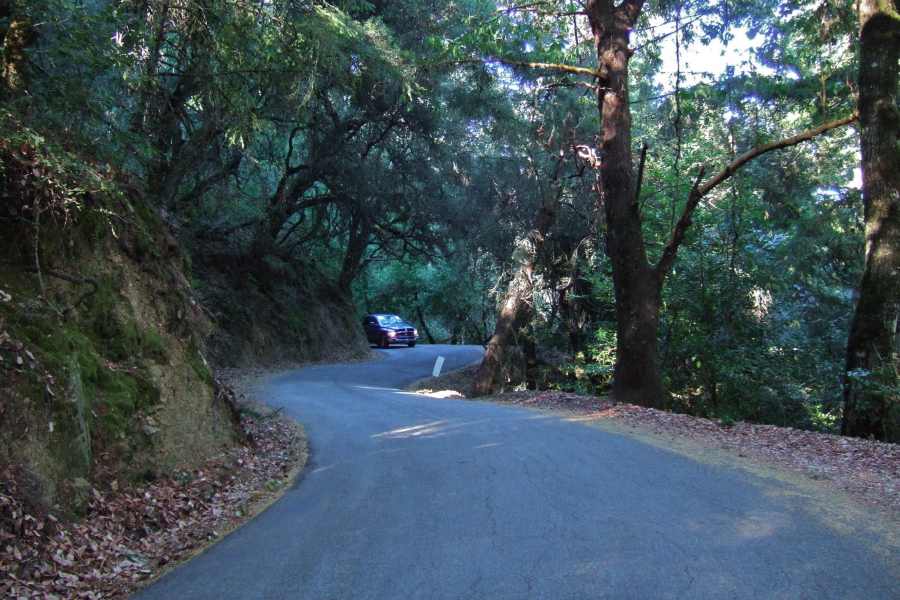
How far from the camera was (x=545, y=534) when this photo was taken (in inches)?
202

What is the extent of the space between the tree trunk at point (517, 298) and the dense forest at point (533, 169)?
0.26 feet

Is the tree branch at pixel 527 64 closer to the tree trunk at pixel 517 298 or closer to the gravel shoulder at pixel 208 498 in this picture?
the tree trunk at pixel 517 298

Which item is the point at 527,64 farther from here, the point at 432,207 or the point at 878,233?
the point at 432,207

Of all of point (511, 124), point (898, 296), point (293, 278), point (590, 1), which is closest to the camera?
point (898, 296)

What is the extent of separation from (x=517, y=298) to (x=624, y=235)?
7.82m

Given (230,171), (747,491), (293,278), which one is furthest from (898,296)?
(293,278)

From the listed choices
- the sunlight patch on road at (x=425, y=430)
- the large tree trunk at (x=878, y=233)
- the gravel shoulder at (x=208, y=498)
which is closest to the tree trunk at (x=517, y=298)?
the gravel shoulder at (x=208, y=498)

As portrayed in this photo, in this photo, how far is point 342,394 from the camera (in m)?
16.3

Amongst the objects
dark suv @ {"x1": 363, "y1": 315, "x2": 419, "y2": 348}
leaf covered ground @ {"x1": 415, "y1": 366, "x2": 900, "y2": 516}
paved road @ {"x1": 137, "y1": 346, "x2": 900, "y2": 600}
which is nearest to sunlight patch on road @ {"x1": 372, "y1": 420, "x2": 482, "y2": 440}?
paved road @ {"x1": 137, "y1": 346, "x2": 900, "y2": 600}

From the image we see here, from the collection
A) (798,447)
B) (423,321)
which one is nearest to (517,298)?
(798,447)

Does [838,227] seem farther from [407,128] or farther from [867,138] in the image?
[407,128]

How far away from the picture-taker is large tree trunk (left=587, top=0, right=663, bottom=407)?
1275 cm

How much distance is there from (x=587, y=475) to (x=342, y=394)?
33.6 ft

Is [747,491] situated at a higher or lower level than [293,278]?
lower
